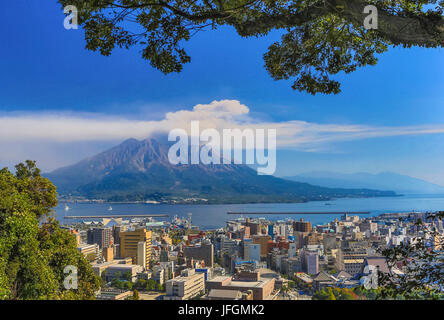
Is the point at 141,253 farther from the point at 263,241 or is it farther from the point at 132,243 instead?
the point at 263,241

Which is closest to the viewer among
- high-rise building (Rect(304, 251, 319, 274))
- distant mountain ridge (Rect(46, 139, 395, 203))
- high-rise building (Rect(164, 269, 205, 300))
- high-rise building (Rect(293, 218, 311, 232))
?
high-rise building (Rect(164, 269, 205, 300))

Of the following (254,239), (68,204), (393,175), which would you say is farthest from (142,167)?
(393,175)

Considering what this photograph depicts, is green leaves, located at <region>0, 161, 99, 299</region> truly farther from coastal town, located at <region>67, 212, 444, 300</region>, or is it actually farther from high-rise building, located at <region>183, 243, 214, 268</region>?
high-rise building, located at <region>183, 243, 214, 268</region>

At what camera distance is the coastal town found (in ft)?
8.13

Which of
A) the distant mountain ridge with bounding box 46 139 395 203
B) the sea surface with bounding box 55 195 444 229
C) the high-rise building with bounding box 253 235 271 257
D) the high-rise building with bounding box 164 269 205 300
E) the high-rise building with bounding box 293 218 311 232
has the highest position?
the distant mountain ridge with bounding box 46 139 395 203

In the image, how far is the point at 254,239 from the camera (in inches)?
125

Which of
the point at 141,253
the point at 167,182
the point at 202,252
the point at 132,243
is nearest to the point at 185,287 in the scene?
the point at 202,252

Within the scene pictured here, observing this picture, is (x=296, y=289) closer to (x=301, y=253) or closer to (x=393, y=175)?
(x=301, y=253)

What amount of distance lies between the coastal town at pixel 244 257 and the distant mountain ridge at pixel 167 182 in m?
0.49

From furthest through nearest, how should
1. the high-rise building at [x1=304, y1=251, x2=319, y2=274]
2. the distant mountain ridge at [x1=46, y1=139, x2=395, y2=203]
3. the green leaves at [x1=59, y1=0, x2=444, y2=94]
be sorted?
the distant mountain ridge at [x1=46, y1=139, x2=395, y2=203], the high-rise building at [x1=304, y1=251, x2=319, y2=274], the green leaves at [x1=59, y1=0, x2=444, y2=94]

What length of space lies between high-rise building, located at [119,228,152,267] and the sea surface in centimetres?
64

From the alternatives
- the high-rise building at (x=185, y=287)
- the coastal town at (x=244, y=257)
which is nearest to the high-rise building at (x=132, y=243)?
the coastal town at (x=244, y=257)

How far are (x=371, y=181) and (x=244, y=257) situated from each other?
2.11m

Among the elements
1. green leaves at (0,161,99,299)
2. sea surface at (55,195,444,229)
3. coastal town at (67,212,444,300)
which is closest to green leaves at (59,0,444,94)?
coastal town at (67,212,444,300)
